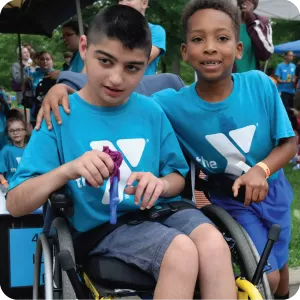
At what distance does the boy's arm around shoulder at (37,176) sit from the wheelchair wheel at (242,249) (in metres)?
0.69

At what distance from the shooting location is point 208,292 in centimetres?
194

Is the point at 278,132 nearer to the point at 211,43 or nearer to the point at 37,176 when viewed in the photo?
the point at 211,43

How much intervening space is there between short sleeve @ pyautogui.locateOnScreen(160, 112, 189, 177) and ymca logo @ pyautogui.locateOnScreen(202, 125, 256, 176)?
9.3 inches

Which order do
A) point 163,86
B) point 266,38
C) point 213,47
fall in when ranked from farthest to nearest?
point 266,38 → point 163,86 → point 213,47

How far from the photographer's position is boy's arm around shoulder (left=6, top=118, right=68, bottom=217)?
2.08m

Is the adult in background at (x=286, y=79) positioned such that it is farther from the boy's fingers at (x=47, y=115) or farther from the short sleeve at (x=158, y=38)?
the boy's fingers at (x=47, y=115)

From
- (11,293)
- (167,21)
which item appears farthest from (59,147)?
(167,21)

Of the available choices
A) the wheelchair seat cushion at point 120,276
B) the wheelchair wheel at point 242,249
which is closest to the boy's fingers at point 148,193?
the wheelchair seat cushion at point 120,276

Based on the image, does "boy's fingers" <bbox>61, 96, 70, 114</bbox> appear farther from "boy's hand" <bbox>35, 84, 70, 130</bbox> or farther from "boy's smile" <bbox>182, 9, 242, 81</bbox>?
"boy's smile" <bbox>182, 9, 242, 81</bbox>

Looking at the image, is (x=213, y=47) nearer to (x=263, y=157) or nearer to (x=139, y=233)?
(x=263, y=157)

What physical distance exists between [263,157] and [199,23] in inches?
26.8

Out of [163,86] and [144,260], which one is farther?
[163,86]

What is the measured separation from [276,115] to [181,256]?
934 millimetres

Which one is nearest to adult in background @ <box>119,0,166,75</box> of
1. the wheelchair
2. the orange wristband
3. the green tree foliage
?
the green tree foliage
